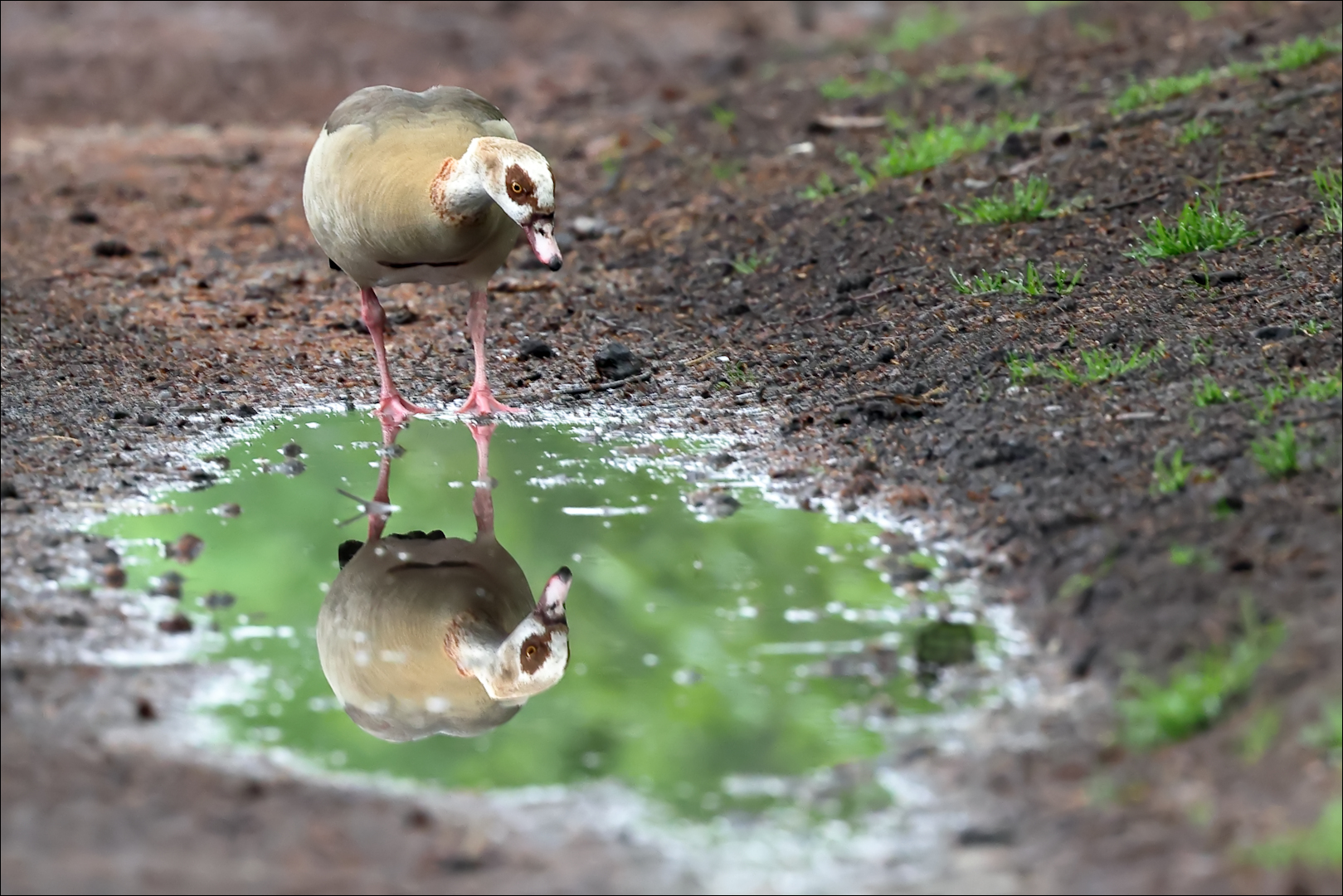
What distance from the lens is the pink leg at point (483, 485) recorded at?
4.79 metres

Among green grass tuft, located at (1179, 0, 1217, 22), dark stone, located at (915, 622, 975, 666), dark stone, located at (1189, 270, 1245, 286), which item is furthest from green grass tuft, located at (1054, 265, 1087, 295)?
green grass tuft, located at (1179, 0, 1217, 22)

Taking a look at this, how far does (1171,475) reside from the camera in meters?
4.19

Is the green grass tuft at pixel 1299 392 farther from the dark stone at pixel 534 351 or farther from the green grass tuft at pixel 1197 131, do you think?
the green grass tuft at pixel 1197 131

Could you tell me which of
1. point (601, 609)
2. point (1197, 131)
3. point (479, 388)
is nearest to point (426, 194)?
point (479, 388)

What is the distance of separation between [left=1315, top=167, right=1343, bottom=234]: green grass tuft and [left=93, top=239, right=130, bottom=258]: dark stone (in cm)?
631

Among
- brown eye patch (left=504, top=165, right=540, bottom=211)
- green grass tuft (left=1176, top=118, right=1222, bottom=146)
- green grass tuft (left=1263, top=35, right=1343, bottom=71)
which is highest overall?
green grass tuft (left=1263, top=35, right=1343, bottom=71)

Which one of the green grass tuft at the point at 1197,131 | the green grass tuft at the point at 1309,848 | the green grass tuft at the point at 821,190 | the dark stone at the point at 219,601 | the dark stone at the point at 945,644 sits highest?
the green grass tuft at the point at 1197,131

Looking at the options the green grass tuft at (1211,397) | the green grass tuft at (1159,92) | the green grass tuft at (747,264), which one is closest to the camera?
the green grass tuft at (1211,397)

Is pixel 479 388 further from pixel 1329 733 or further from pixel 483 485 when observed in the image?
pixel 1329 733

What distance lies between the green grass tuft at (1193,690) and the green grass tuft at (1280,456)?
28.2 inches

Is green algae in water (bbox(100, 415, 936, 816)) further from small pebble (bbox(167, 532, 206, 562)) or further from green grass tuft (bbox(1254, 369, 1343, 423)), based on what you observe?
green grass tuft (bbox(1254, 369, 1343, 423))

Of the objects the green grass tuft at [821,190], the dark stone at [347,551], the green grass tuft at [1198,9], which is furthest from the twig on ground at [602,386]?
the green grass tuft at [1198,9]

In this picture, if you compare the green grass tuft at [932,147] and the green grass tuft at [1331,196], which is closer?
the green grass tuft at [1331,196]

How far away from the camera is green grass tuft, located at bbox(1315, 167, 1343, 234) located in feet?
20.0
